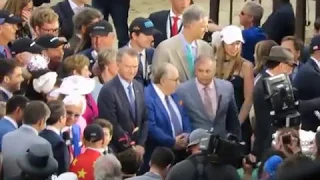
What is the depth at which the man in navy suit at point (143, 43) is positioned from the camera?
9.15 meters

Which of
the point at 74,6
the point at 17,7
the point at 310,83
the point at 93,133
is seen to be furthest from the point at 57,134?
the point at 74,6

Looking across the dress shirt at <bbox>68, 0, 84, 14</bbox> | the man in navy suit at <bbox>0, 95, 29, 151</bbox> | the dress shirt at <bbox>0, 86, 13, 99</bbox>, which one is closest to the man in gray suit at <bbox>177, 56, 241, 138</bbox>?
the dress shirt at <bbox>0, 86, 13, 99</bbox>

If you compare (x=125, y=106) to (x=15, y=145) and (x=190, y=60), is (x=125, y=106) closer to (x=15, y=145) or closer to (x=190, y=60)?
(x=190, y=60)

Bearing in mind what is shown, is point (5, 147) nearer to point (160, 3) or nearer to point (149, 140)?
point (149, 140)

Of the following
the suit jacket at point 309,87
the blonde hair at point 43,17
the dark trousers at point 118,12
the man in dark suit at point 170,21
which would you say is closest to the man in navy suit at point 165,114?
the suit jacket at point 309,87

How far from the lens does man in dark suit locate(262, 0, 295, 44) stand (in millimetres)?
11148

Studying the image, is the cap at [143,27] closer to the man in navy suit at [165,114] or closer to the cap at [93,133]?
the man in navy suit at [165,114]

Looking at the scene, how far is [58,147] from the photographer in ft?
24.3

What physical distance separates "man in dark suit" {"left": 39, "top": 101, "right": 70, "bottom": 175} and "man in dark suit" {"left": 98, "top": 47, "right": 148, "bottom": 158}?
78 centimetres

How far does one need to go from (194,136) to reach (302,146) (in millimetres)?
853

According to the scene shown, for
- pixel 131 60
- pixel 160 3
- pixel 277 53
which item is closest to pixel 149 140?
pixel 131 60

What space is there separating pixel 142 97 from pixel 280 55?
4.36 ft

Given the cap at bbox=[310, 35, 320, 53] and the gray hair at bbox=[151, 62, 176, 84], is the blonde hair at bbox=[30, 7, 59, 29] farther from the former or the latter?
the cap at bbox=[310, 35, 320, 53]

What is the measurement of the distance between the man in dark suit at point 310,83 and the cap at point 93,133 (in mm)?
2110
